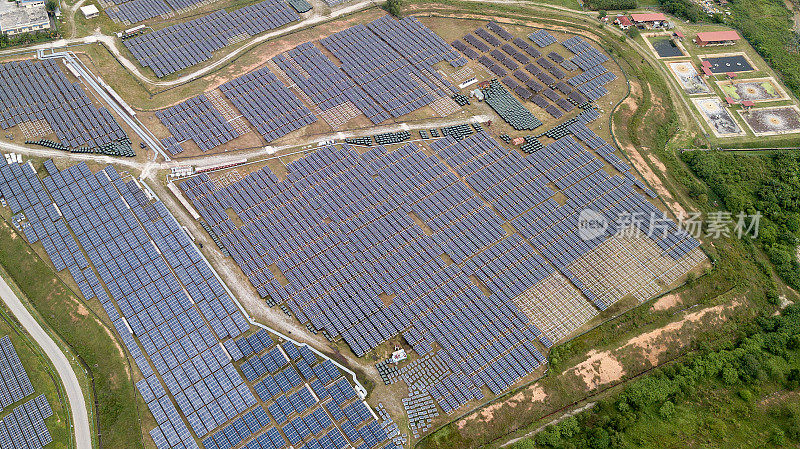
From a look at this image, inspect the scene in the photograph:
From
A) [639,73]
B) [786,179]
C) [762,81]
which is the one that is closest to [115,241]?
[639,73]

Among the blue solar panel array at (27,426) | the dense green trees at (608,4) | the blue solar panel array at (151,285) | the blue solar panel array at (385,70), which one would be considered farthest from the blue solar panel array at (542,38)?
the blue solar panel array at (27,426)

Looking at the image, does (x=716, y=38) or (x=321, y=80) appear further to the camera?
(x=716, y=38)

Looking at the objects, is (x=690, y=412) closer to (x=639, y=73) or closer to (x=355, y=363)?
(x=355, y=363)

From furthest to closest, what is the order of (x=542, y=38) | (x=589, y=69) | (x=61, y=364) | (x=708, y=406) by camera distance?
(x=542, y=38) → (x=589, y=69) → (x=708, y=406) → (x=61, y=364)

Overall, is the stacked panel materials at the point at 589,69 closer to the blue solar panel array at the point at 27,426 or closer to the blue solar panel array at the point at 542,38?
the blue solar panel array at the point at 542,38

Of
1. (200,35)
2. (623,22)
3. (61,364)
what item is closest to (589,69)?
(623,22)

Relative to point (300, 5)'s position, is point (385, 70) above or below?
below

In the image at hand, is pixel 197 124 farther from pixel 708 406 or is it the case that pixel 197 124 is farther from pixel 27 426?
pixel 708 406
